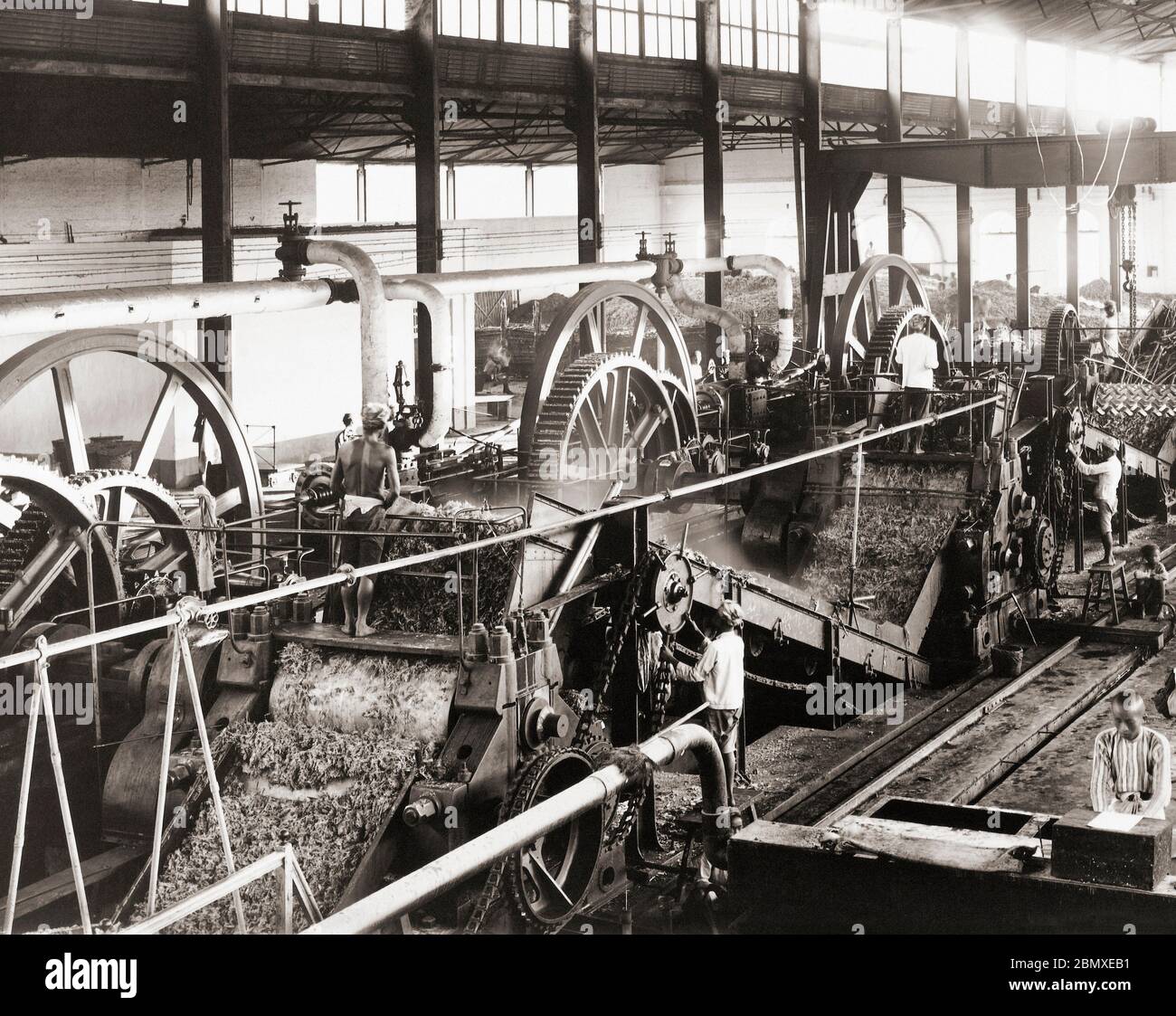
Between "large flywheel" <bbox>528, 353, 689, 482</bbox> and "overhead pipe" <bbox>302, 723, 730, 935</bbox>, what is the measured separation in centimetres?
466

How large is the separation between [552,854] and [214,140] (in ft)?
34.7

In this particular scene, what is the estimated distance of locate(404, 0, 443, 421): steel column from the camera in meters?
17.8

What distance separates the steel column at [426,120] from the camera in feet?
58.4

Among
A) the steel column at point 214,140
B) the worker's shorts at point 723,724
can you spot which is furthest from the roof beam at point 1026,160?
the worker's shorts at point 723,724

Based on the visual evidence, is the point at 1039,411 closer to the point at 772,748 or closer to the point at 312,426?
the point at 772,748

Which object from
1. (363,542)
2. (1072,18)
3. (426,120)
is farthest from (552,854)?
(1072,18)

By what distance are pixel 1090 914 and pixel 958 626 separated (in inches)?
302

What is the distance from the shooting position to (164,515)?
9.88m

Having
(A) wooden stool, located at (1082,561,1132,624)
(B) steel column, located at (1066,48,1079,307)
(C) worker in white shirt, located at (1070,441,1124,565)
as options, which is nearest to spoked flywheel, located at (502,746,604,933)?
(A) wooden stool, located at (1082,561,1132,624)

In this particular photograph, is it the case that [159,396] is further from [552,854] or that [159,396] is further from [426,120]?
[426,120]

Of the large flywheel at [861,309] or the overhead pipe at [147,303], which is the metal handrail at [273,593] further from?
the large flywheel at [861,309]

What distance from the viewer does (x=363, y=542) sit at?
8.34 m

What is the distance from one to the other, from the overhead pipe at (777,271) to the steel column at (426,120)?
3222 mm
